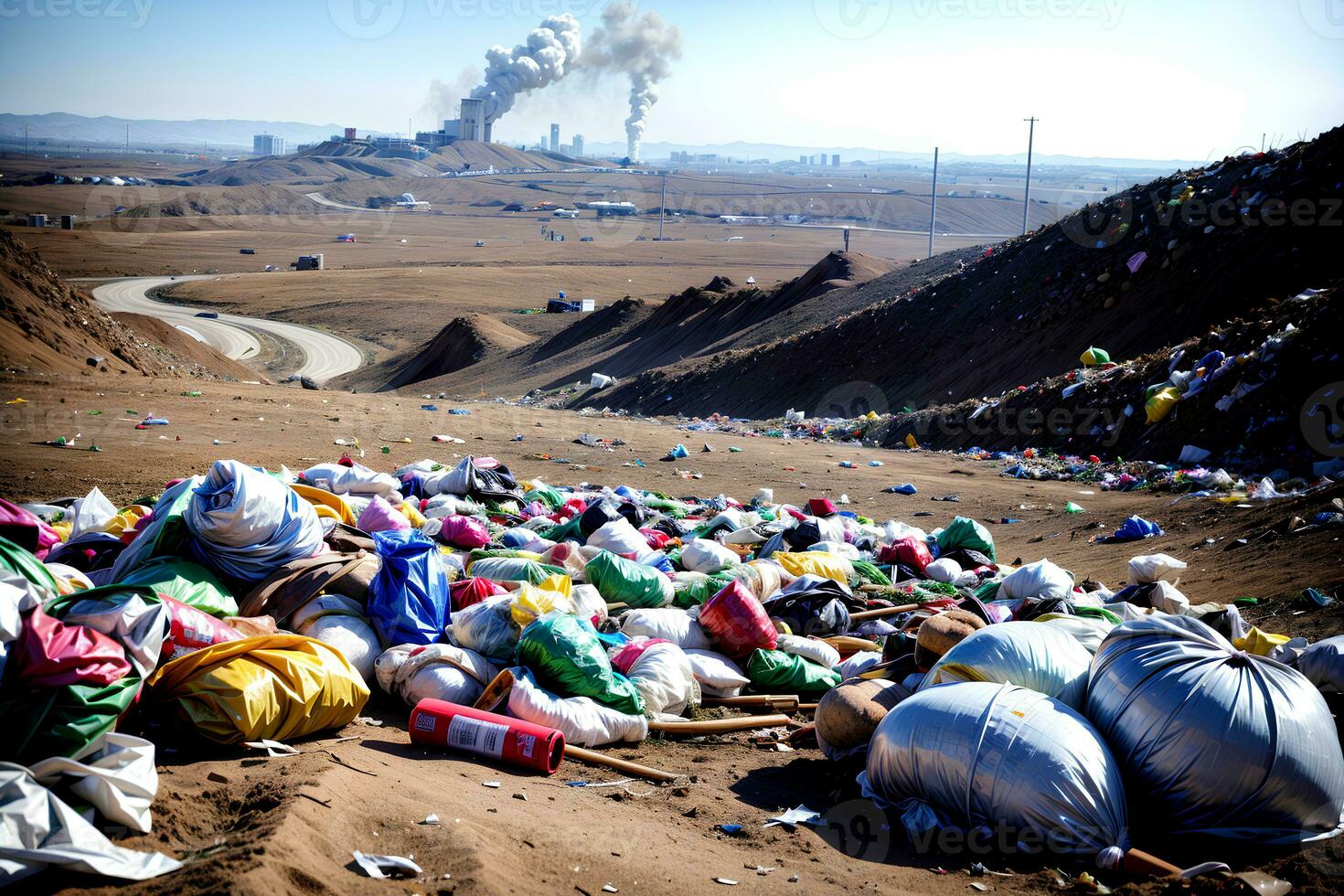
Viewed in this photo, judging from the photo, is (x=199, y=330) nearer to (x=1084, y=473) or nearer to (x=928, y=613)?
(x=1084, y=473)

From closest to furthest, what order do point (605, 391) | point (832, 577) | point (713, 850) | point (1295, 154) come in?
1. point (713, 850)
2. point (832, 577)
3. point (1295, 154)
4. point (605, 391)

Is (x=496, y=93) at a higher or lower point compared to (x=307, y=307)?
higher

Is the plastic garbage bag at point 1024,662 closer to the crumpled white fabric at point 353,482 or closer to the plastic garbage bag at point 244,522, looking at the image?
the plastic garbage bag at point 244,522

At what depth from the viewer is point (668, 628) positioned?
5.15 metres

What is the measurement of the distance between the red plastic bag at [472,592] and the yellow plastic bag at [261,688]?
122cm

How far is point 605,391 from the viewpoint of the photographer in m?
23.4

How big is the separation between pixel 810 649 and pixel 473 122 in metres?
125

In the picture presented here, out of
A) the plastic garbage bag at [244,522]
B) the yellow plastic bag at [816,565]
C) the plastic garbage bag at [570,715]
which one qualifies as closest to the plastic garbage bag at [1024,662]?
the plastic garbage bag at [570,715]

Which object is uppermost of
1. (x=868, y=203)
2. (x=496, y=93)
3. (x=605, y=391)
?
(x=496, y=93)

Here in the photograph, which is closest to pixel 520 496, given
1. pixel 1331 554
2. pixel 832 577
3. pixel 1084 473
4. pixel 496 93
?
pixel 832 577

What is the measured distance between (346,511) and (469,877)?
4176 mm

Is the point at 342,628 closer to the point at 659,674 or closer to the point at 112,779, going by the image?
the point at 659,674

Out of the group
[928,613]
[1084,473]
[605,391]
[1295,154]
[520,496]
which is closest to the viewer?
[928,613]

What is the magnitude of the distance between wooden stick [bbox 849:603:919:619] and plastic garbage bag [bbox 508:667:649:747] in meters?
2.08
